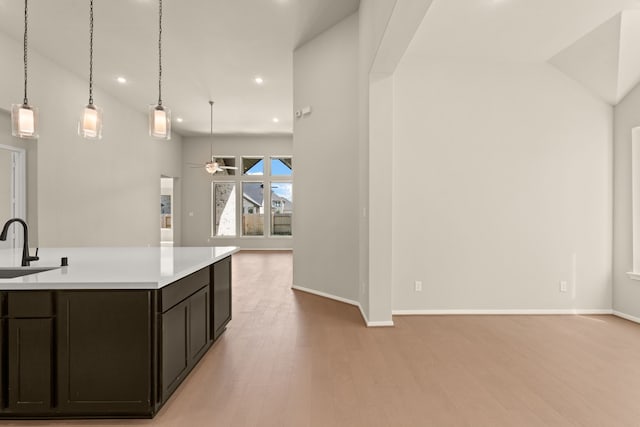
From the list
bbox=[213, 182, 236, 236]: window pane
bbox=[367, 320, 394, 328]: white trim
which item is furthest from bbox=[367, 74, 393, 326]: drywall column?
bbox=[213, 182, 236, 236]: window pane

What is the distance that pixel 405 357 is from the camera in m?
3.11

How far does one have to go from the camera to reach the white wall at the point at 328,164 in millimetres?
4965

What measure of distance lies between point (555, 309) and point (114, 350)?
15.7ft

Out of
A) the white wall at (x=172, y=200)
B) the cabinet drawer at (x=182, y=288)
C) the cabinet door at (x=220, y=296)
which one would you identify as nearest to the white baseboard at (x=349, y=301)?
the cabinet door at (x=220, y=296)

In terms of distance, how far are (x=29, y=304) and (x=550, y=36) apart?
5.21 metres

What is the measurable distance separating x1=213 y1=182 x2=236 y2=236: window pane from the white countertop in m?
8.54

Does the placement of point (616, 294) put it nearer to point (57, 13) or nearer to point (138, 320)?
point (138, 320)

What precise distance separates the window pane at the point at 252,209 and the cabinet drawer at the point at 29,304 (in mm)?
9924

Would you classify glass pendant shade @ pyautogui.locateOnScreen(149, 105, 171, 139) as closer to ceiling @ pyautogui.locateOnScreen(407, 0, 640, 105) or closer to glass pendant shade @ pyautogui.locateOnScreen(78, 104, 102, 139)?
glass pendant shade @ pyautogui.locateOnScreen(78, 104, 102, 139)

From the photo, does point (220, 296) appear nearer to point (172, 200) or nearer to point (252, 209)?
point (252, 209)

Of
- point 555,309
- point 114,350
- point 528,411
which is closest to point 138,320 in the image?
point 114,350

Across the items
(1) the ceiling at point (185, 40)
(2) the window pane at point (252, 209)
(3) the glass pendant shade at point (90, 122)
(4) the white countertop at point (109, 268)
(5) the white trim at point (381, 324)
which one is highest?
(1) the ceiling at point (185, 40)

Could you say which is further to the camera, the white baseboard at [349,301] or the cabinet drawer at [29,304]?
the white baseboard at [349,301]

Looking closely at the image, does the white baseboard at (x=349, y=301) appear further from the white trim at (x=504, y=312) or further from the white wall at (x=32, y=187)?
the white wall at (x=32, y=187)
